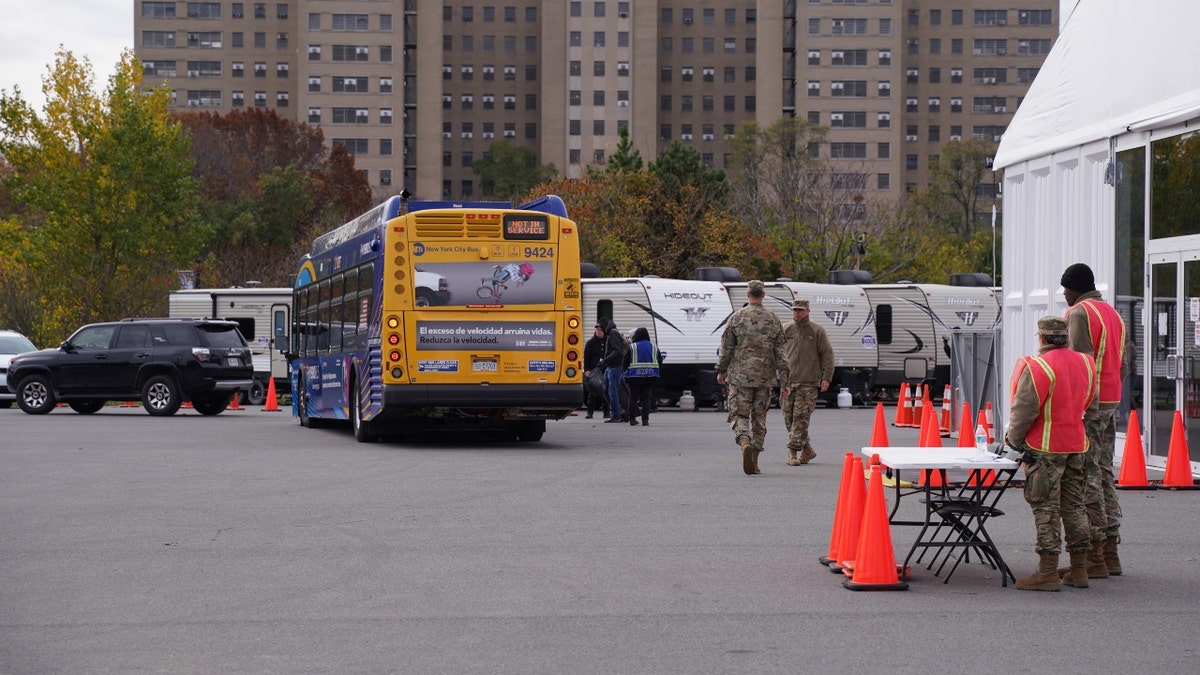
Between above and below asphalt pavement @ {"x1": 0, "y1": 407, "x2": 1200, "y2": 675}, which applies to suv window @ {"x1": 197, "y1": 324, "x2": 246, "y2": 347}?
above

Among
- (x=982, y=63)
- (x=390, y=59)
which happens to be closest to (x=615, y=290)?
(x=390, y=59)

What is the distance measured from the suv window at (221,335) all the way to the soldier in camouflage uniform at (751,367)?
15.9 meters

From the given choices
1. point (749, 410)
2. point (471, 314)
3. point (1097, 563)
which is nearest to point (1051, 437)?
point (1097, 563)

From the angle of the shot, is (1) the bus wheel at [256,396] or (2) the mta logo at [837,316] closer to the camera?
(1) the bus wheel at [256,396]

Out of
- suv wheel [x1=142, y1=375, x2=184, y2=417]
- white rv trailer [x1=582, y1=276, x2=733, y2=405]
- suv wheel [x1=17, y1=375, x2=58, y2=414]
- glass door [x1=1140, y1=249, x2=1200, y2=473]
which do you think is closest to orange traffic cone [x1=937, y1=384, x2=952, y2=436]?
glass door [x1=1140, y1=249, x2=1200, y2=473]

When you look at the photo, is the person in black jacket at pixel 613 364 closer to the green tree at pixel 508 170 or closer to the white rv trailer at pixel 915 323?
the white rv trailer at pixel 915 323

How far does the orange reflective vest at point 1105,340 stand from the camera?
10.5 m

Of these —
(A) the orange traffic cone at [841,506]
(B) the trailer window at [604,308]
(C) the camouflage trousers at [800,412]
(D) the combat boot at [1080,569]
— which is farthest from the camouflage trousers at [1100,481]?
(B) the trailer window at [604,308]

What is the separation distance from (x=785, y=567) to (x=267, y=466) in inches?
365

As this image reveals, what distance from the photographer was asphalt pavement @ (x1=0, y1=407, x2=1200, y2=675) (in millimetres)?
7441

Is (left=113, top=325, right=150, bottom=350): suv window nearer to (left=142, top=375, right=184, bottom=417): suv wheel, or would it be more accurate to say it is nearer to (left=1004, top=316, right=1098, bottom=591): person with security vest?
(left=142, top=375, right=184, bottom=417): suv wheel

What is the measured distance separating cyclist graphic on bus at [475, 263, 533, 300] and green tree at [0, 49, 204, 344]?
2514 centimetres

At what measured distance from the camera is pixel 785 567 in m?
10.2

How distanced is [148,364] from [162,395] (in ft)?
2.10
